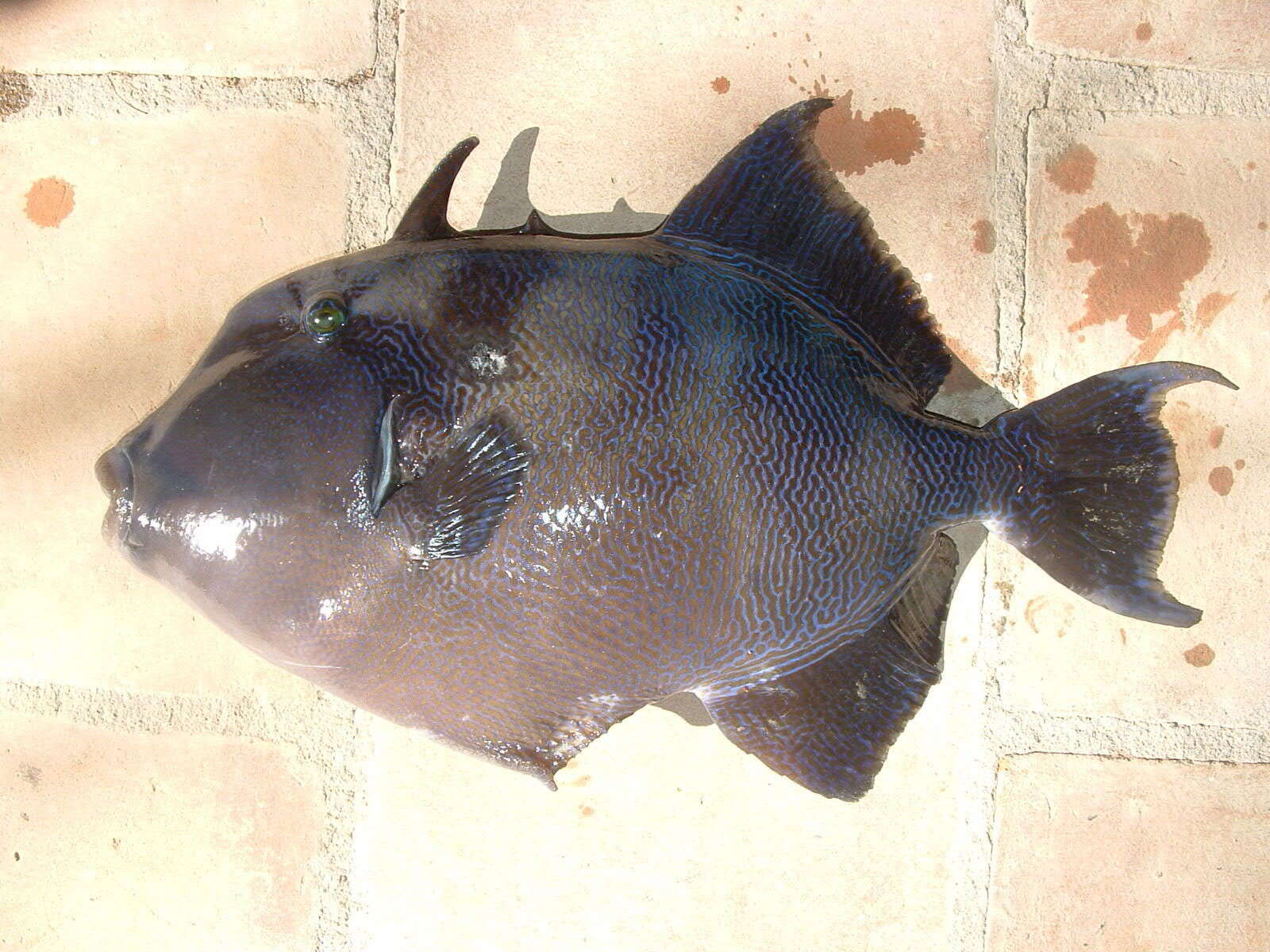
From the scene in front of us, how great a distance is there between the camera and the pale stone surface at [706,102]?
A: 4.80 ft

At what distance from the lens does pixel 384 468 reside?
99cm

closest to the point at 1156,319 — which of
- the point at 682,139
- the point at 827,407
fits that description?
the point at 827,407

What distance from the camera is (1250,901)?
1505mm

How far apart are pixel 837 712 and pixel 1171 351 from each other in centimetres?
87

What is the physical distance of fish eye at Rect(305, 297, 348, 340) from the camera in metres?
1.06

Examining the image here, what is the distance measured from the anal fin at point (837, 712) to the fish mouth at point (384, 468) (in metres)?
0.55

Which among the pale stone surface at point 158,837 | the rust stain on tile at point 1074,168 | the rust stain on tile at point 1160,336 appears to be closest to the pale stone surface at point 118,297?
the pale stone surface at point 158,837

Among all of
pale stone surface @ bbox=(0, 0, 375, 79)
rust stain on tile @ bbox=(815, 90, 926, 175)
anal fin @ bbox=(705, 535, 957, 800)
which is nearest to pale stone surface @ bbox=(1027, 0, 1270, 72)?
rust stain on tile @ bbox=(815, 90, 926, 175)

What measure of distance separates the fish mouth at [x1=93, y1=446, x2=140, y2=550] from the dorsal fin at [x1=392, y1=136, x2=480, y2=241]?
0.46m

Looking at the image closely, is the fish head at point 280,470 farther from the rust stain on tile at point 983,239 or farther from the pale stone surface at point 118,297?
the rust stain on tile at point 983,239

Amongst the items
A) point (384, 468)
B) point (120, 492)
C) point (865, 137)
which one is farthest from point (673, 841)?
point (865, 137)

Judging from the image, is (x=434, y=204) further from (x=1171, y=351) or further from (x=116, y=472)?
(x=1171, y=351)

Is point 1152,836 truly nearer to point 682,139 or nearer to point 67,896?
point 682,139

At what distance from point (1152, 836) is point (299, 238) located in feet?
5.99
